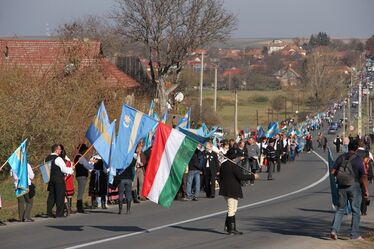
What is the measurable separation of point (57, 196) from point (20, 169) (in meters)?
1.21

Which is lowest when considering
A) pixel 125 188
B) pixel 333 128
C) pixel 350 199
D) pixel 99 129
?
pixel 333 128

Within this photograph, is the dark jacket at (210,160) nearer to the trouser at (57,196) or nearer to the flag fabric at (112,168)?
the flag fabric at (112,168)

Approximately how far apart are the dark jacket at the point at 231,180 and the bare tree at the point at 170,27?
124 ft

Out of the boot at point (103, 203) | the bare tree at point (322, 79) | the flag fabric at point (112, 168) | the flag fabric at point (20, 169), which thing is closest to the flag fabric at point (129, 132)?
the flag fabric at point (112, 168)

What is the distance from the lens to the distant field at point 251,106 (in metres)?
121

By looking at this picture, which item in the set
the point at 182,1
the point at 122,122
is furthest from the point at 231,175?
the point at 182,1

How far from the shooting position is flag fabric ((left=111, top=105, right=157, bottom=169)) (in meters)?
18.6

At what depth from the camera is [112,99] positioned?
34.4 m

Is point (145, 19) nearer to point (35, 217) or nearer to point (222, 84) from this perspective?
point (35, 217)

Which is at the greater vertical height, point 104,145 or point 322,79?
point 322,79

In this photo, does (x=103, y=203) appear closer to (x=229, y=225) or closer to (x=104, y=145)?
(x=104, y=145)

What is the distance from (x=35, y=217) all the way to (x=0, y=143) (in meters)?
8.00

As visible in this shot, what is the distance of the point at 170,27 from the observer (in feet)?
183

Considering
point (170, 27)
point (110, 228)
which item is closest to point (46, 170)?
point (110, 228)
